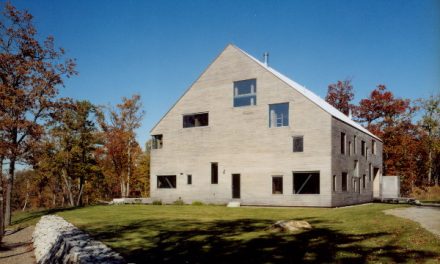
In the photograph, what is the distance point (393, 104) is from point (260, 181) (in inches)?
1327

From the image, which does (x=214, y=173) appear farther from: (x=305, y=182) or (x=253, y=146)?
(x=305, y=182)

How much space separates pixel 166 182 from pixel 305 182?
13.3 m

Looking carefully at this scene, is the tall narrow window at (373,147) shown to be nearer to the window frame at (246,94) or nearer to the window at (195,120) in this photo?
the window frame at (246,94)

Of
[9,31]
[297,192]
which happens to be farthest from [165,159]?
[9,31]

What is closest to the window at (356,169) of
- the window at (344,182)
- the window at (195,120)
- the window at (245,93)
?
the window at (344,182)

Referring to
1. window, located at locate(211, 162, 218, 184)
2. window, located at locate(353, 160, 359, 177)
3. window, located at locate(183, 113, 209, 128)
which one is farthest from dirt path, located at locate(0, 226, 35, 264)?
window, located at locate(353, 160, 359, 177)

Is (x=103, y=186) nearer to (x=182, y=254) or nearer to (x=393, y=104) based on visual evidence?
(x=393, y=104)

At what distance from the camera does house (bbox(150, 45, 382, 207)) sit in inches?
1011

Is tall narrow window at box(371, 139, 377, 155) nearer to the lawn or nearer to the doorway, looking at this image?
the doorway

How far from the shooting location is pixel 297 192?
2595 cm

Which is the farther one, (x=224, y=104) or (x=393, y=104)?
(x=393, y=104)

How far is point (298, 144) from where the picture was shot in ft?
86.2

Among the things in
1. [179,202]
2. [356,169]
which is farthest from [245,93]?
[356,169]

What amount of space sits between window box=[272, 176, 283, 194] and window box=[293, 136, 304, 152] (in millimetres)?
2460
